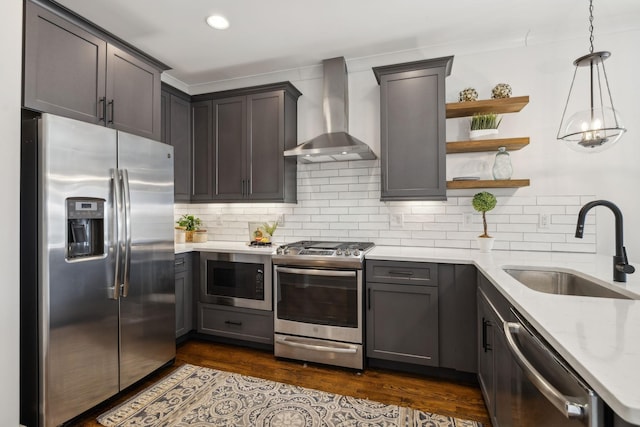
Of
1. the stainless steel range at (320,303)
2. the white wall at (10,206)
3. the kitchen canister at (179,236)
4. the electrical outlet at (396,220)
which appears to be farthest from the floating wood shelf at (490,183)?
the white wall at (10,206)

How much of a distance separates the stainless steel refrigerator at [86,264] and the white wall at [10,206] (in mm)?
79

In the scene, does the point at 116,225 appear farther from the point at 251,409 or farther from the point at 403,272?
the point at 403,272

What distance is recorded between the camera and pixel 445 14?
2.46 metres

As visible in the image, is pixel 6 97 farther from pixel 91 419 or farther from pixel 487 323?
pixel 487 323

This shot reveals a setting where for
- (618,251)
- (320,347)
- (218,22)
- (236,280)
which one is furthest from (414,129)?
Result: (236,280)

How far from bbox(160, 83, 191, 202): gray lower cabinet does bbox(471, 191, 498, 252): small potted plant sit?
2.80 metres

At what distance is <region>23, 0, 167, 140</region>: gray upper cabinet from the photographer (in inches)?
→ 72.7

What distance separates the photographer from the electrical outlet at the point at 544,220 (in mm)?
2703

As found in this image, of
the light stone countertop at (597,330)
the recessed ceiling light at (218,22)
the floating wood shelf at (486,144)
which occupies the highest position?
the recessed ceiling light at (218,22)

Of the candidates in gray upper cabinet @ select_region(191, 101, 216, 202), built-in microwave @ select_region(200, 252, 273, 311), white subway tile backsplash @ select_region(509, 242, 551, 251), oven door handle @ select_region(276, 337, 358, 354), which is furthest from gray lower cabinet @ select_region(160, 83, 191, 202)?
white subway tile backsplash @ select_region(509, 242, 551, 251)

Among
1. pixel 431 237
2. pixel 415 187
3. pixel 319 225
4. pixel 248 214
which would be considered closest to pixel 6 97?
pixel 248 214

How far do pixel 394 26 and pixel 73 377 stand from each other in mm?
3264

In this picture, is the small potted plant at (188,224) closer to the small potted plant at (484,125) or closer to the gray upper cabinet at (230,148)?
the gray upper cabinet at (230,148)

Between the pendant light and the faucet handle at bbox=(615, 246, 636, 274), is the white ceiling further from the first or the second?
the faucet handle at bbox=(615, 246, 636, 274)
